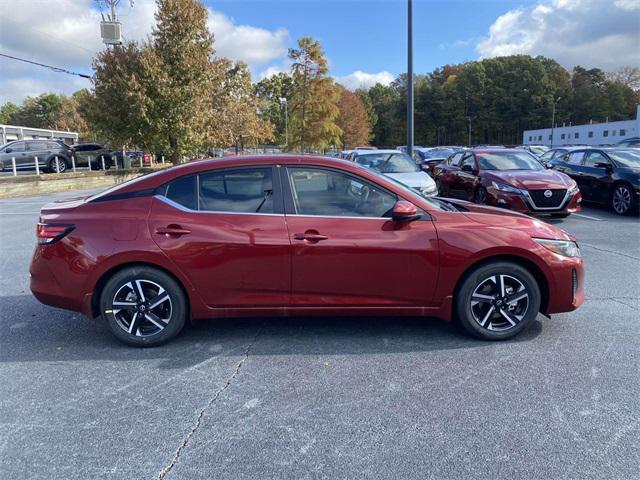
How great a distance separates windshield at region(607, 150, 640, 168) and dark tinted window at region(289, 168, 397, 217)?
386 inches

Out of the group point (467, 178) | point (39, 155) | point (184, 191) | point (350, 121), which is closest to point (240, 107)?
point (39, 155)

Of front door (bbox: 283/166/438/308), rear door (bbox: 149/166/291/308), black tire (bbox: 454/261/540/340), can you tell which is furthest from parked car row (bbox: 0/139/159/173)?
black tire (bbox: 454/261/540/340)

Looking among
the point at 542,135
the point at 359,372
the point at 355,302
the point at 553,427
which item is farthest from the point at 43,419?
the point at 542,135

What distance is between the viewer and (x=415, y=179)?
1008cm

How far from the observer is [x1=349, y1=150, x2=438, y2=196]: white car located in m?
9.84

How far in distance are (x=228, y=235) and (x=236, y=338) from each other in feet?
3.27

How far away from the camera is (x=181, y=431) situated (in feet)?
8.95

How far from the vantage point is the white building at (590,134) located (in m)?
66.3

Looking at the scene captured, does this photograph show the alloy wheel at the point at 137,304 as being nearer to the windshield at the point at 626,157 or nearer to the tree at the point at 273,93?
the windshield at the point at 626,157

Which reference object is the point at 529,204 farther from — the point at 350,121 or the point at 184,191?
the point at 350,121

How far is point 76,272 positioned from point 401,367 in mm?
2778

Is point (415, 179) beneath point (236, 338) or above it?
above

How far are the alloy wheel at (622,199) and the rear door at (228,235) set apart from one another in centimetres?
997

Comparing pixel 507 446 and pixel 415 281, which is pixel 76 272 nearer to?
Answer: pixel 415 281
